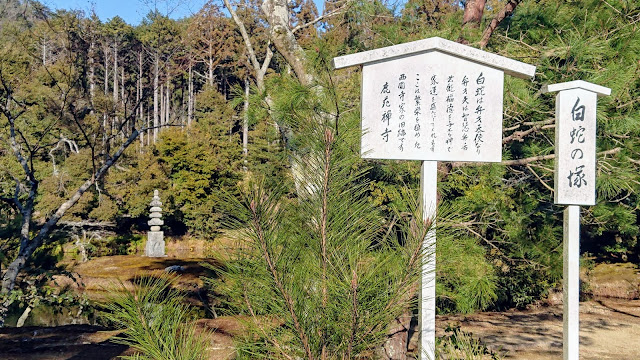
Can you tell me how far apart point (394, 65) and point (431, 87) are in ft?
0.65

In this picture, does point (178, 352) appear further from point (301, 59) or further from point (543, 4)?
point (543, 4)

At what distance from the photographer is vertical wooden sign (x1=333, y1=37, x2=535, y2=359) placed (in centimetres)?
236

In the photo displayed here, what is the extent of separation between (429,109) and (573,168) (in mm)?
823

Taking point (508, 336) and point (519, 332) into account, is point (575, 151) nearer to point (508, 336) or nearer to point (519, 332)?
point (508, 336)

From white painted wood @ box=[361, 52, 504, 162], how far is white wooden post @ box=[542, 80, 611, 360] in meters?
0.41

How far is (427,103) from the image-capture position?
2.38 metres

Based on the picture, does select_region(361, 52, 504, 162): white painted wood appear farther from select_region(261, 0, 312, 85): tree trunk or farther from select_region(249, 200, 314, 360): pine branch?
select_region(261, 0, 312, 85): tree trunk

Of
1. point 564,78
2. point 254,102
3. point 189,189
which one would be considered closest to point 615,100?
point 564,78

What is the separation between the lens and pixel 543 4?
464 cm

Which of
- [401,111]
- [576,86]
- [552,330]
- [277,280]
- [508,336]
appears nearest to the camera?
[277,280]

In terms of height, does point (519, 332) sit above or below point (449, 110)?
below

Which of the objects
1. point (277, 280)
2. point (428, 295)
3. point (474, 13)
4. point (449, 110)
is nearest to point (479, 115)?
point (449, 110)

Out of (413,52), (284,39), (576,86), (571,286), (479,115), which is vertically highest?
(284,39)

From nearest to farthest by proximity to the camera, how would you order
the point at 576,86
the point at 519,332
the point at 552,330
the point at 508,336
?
the point at 576,86, the point at 508,336, the point at 519,332, the point at 552,330
